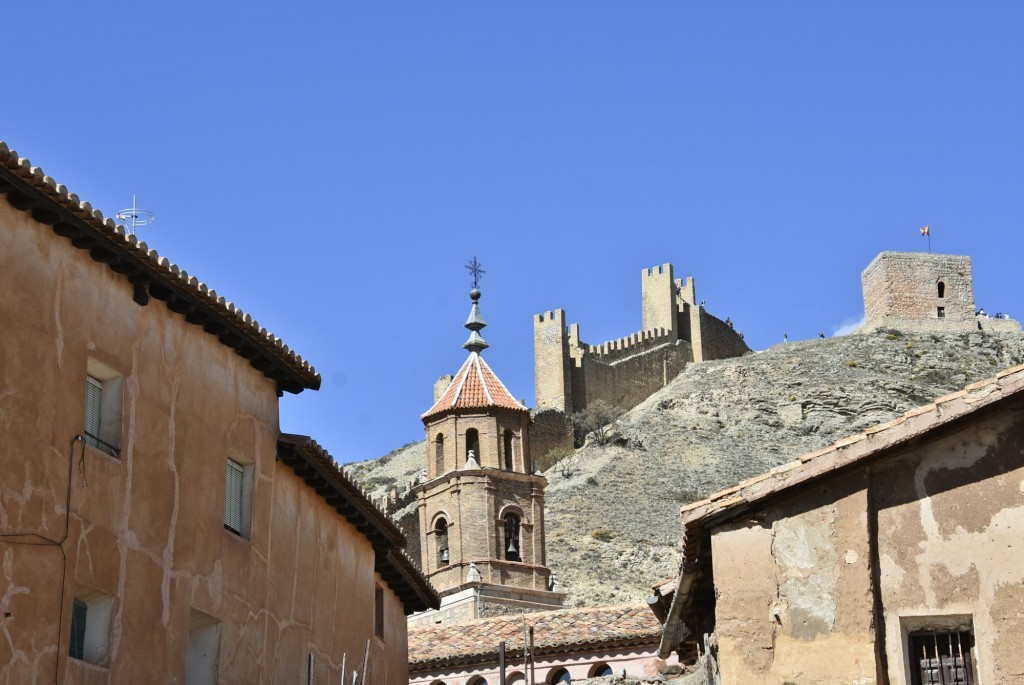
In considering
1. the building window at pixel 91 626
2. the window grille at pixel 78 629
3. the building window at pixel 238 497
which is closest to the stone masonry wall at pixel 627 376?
the building window at pixel 238 497

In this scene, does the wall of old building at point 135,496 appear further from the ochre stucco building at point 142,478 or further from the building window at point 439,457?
the building window at point 439,457

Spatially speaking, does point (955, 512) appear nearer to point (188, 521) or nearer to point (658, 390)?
point (188, 521)

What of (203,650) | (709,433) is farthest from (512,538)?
(709,433)

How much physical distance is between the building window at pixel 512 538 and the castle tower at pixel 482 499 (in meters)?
0.03

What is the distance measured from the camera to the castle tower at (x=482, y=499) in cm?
4741

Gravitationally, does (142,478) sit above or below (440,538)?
below

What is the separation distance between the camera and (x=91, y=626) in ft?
57.1

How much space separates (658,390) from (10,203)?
82745 millimetres

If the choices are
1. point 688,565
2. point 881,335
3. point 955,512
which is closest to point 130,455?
point 688,565

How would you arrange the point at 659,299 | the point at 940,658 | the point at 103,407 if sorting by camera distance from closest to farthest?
the point at 940,658
the point at 103,407
the point at 659,299

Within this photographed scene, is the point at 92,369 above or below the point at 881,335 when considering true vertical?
below

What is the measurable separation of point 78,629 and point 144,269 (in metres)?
3.61

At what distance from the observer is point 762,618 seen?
1672 centimetres

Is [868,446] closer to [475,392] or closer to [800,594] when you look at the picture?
[800,594]
